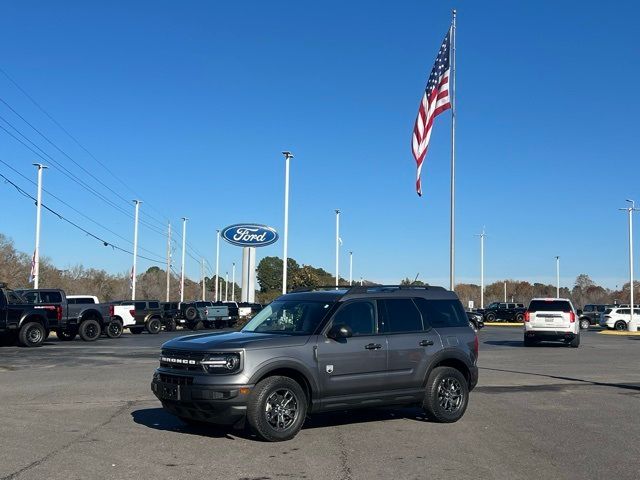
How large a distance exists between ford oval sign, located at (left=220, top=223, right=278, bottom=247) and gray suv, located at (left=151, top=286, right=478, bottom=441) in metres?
45.2

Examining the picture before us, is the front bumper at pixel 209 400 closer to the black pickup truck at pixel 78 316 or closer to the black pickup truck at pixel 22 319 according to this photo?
the black pickup truck at pixel 22 319

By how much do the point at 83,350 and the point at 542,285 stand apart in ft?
391

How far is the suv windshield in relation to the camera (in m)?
9.52

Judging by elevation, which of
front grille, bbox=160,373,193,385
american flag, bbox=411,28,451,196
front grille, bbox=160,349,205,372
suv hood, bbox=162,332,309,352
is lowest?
front grille, bbox=160,373,193,385

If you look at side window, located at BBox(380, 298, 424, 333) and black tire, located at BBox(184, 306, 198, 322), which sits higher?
side window, located at BBox(380, 298, 424, 333)

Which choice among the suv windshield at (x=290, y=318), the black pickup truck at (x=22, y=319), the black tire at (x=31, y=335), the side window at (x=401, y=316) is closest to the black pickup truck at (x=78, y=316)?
the black pickup truck at (x=22, y=319)

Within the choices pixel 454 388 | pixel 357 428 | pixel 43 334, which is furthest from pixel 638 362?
pixel 43 334

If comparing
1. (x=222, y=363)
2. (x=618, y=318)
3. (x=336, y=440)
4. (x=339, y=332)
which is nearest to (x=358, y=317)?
(x=339, y=332)

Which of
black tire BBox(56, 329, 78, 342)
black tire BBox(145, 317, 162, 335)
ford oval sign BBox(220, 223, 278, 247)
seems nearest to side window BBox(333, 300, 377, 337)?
black tire BBox(56, 329, 78, 342)

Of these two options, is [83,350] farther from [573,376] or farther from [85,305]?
[573,376]

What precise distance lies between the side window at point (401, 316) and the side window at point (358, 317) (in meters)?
0.24

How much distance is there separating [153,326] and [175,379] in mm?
32458

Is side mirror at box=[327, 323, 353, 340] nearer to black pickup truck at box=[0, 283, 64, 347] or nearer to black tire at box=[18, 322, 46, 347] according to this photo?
black pickup truck at box=[0, 283, 64, 347]

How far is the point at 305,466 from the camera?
7.64 meters
